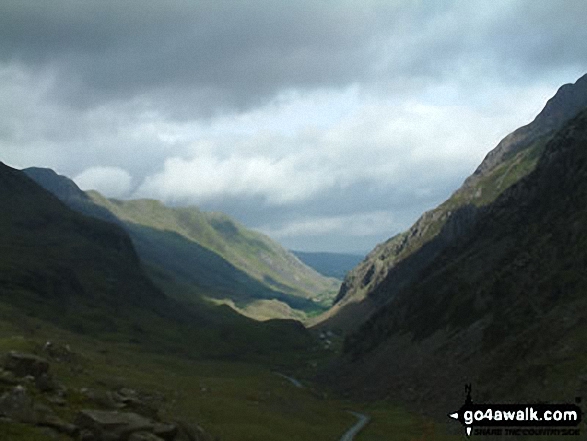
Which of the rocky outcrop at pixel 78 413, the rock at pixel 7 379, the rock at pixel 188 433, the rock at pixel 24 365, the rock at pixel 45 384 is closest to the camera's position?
the rocky outcrop at pixel 78 413

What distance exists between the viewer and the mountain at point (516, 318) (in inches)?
4050

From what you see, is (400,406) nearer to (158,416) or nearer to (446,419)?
(446,419)

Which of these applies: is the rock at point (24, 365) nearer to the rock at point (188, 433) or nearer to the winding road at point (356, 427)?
the rock at point (188, 433)

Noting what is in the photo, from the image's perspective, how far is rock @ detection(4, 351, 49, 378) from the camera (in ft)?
169

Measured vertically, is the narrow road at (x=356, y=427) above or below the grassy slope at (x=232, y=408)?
below

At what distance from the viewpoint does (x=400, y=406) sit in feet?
451

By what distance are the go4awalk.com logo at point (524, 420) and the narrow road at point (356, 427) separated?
56.1 feet

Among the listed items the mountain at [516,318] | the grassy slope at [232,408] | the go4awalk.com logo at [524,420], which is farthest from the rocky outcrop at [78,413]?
the mountain at [516,318]

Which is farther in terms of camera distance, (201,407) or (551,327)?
(551,327)

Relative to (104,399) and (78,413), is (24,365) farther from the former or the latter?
(78,413)

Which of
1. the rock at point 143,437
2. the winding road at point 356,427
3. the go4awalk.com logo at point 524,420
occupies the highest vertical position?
the rock at point 143,437

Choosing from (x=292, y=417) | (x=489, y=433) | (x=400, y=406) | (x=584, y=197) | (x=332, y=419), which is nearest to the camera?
(x=489, y=433)

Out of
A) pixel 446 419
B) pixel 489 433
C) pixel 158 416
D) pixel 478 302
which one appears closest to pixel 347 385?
pixel 478 302

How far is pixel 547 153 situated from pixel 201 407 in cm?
15199
